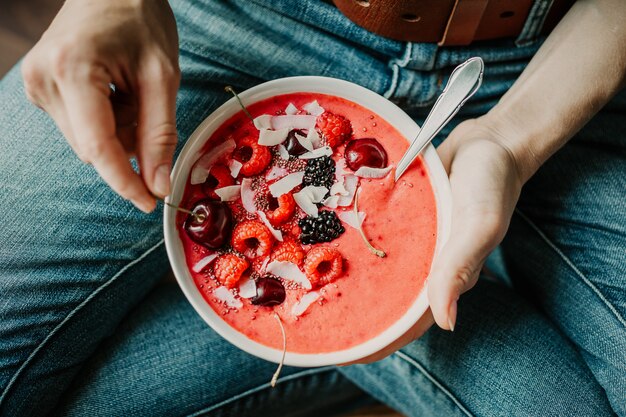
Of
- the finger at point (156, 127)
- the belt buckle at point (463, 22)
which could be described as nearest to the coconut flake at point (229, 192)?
the finger at point (156, 127)

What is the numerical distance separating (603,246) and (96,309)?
109 centimetres

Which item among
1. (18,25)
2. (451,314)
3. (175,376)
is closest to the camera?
(451,314)

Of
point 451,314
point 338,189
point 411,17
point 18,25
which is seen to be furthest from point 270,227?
point 18,25

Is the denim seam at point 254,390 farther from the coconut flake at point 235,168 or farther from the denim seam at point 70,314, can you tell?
the coconut flake at point 235,168

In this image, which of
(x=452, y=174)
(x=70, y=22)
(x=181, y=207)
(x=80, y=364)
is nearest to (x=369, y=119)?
(x=452, y=174)

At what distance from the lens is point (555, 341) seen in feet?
3.79

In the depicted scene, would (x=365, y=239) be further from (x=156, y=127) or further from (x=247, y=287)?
(x=156, y=127)

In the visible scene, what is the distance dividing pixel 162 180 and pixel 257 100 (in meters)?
0.26

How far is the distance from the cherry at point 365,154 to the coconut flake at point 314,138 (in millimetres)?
52

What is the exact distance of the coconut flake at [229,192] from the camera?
2.99 feet

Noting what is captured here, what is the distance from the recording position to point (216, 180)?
942mm

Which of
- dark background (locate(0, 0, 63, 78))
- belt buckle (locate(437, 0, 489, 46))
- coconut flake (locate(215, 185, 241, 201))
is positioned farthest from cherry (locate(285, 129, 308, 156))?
dark background (locate(0, 0, 63, 78))

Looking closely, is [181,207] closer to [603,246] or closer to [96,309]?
[96,309]

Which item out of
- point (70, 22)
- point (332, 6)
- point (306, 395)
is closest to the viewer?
point (70, 22)
